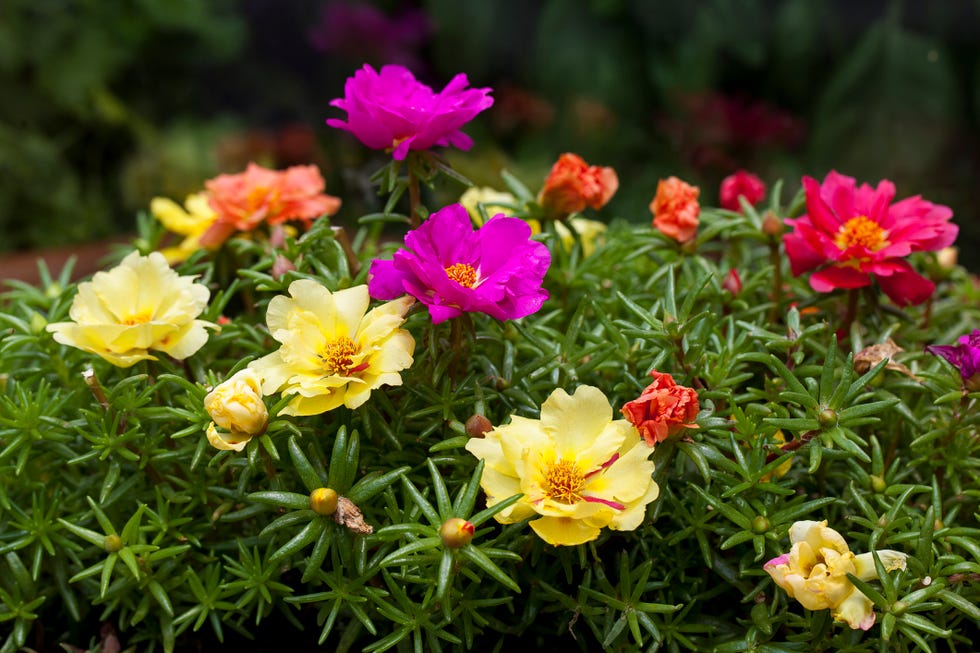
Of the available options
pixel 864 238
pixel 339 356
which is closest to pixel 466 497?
pixel 339 356

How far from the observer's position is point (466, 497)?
0.86 meters

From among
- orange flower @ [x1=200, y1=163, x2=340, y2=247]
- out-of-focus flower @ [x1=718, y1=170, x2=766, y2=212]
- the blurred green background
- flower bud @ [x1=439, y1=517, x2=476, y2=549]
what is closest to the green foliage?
flower bud @ [x1=439, y1=517, x2=476, y2=549]

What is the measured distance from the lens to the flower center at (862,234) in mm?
1100

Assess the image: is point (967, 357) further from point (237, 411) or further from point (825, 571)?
point (237, 411)

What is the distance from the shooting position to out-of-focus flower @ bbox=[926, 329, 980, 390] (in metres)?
0.96

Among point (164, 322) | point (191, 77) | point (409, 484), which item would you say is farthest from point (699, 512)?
point (191, 77)

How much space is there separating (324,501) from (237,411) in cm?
11

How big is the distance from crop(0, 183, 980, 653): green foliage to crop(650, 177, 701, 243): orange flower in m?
0.08

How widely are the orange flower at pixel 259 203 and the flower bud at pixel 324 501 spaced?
19.4 inches

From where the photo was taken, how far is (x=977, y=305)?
1381mm

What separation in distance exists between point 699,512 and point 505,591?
22 centimetres

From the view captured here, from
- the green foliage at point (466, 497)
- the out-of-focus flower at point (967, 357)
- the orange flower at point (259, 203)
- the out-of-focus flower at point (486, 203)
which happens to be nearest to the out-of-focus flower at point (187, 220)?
the orange flower at point (259, 203)

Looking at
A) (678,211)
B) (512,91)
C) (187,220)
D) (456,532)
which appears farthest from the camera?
(512,91)

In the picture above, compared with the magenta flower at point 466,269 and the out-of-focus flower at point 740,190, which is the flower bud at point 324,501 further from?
the out-of-focus flower at point 740,190
